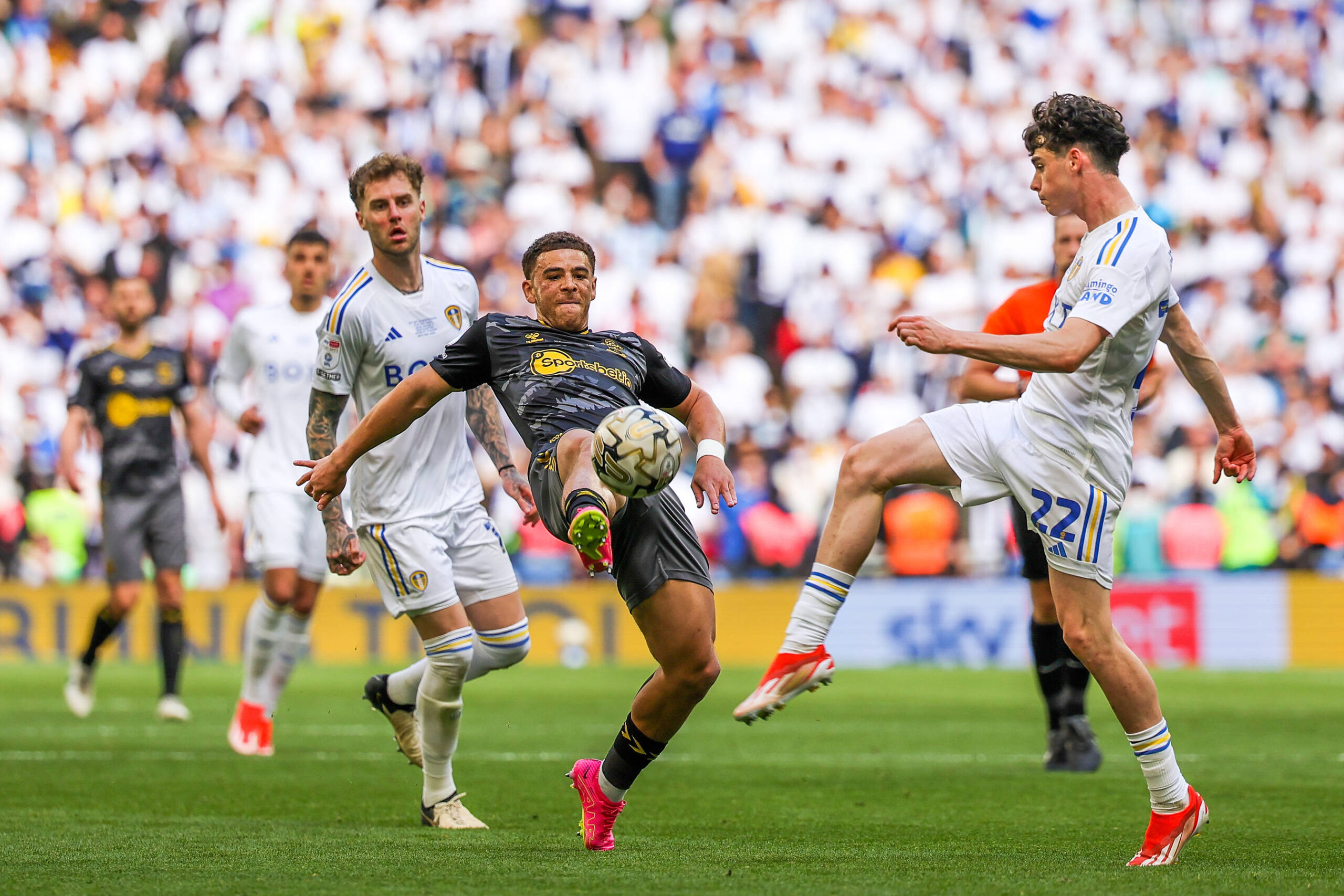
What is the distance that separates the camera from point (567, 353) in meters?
6.08

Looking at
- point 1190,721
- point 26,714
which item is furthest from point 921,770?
point 26,714

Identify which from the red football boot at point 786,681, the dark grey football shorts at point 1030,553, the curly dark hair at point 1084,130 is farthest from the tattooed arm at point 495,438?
the dark grey football shorts at point 1030,553

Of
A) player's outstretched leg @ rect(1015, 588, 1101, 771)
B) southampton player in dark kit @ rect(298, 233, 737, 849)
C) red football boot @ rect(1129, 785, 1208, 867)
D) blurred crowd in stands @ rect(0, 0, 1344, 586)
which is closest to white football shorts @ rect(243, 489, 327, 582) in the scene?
southampton player in dark kit @ rect(298, 233, 737, 849)

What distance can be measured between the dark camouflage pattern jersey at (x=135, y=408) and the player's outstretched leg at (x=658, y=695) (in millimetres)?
6453

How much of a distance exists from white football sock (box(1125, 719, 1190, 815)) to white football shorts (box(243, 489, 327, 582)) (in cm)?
552

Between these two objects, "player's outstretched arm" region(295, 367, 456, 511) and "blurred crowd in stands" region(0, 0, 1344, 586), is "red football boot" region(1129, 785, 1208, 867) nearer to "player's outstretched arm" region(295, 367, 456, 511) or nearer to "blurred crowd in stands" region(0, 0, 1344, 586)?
"player's outstretched arm" region(295, 367, 456, 511)

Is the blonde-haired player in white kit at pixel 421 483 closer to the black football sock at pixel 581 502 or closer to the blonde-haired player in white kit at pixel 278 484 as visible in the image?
the black football sock at pixel 581 502

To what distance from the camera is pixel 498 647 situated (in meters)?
7.12

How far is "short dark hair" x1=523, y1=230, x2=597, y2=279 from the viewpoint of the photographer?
615 cm

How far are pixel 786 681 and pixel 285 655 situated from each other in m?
5.05

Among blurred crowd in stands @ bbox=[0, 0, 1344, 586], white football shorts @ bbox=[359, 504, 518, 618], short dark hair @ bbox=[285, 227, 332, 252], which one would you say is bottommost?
white football shorts @ bbox=[359, 504, 518, 618]

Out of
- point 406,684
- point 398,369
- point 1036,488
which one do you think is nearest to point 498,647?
point 406,684

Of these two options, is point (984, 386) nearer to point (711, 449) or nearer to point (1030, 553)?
point (1030, 553)

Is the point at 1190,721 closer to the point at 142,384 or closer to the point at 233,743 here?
the point at 233,743
